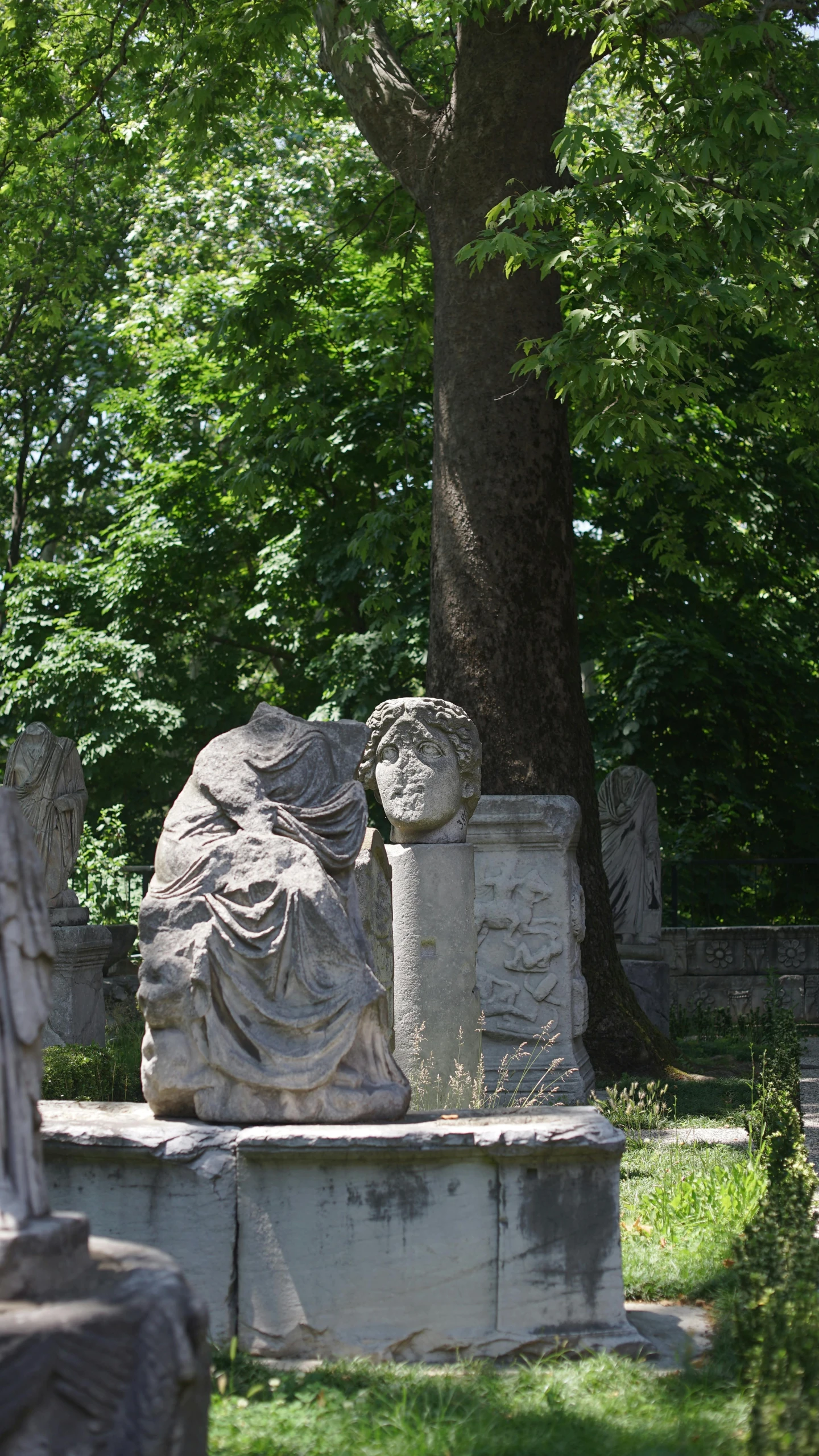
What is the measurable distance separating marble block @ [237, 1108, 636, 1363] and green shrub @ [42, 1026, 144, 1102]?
414cm

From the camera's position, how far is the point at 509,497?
435 inches

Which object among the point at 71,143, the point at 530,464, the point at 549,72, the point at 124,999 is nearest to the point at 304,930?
the point at 530,464

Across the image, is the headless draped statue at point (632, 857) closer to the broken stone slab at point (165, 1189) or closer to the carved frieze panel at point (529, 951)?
the carved frieze panel at point (529, 951)

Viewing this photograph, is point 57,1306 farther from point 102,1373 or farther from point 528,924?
point 528,924

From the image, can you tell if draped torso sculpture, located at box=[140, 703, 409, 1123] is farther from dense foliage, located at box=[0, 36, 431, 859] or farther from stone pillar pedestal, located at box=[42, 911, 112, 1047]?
dense foliage, located at box=[0, 36, 431, 859]

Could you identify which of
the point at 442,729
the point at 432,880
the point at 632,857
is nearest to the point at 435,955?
the point at 432,880

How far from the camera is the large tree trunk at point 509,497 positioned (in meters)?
10.9

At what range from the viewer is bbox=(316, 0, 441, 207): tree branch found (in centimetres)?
1180

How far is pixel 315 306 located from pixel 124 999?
30.7ft

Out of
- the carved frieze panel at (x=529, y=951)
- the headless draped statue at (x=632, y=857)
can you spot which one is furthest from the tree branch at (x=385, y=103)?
the headless draped statue at (x=632, y=857)

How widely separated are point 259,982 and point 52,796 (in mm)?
8225

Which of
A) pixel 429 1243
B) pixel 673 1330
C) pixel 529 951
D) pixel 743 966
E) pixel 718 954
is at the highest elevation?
pixel 529 951

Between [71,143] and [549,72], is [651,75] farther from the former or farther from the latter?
[71,143]

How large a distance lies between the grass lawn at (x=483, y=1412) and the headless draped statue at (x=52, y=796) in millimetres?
8648
